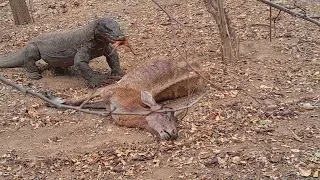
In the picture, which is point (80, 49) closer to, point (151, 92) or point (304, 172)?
point (151, 92)

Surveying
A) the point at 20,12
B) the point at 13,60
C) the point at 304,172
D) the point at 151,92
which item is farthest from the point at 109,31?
the point at 20,12

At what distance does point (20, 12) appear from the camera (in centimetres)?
720

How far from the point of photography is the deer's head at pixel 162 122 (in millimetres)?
3598

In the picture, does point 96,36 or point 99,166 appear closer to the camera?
point 99,166

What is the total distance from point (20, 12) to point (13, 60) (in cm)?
192

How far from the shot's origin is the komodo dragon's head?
4602 mm

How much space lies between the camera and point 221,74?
15.7 ft

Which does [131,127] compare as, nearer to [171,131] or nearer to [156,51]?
[171,131]

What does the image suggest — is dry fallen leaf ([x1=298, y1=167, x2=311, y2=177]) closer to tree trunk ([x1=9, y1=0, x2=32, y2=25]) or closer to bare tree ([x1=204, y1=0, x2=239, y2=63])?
bare tree ([x1=204, y1=0, x2=239, y2=63])

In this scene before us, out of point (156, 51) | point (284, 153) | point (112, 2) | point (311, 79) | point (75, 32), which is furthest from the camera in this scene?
point (112, 2)

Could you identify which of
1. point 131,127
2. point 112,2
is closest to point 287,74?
point 131,127

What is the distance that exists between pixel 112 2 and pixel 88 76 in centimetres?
326

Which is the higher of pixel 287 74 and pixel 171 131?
pixel 171 131

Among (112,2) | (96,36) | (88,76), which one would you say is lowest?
(112,2)
